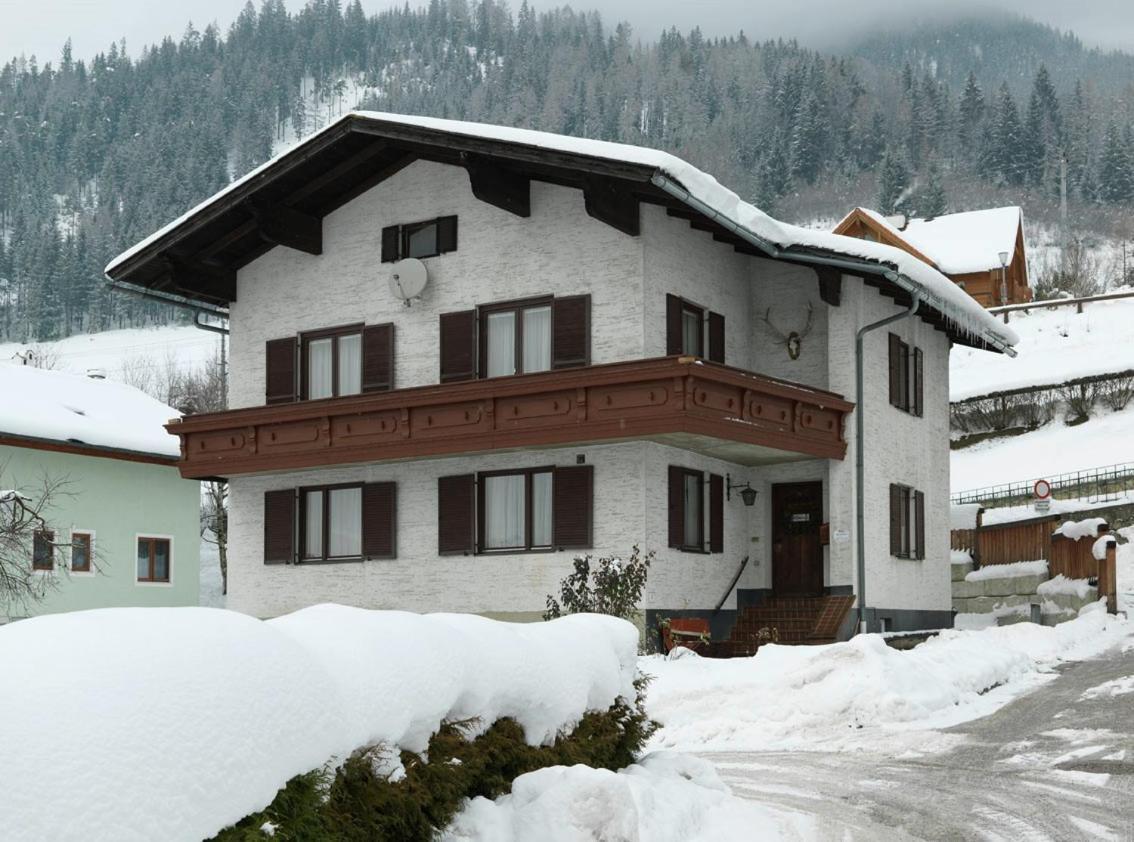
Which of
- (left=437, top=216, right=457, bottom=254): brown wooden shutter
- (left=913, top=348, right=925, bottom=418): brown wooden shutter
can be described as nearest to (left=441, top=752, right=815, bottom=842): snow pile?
(left=437, top=216, right=457, bottom=254): brown wooden shutter

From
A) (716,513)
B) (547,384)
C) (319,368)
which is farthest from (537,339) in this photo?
(319,368)

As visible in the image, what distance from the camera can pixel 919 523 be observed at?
92.5 feet

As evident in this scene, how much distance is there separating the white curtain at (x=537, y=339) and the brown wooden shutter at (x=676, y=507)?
2.79 meters

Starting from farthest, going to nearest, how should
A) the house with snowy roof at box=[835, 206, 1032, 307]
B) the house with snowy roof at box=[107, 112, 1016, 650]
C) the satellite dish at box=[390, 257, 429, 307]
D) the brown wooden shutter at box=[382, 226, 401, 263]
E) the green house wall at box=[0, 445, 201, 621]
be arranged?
the house with snowy roof at box=[835, 206, 1032, 307], the green house wall at box=[0, 445, 201, 621], the brown wooden shutter at box=[382, 226, 401, 263], the satellite dish at box=[390, 257, 429, 307], the house with snowy roof at box=[107, 112, 1016, 650]

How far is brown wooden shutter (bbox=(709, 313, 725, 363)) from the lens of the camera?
2525cm

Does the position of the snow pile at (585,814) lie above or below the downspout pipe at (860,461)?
below

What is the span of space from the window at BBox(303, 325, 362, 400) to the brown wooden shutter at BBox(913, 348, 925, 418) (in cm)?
1053

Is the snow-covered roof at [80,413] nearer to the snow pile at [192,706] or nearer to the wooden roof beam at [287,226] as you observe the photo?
the wooden roof beam at [287,226]

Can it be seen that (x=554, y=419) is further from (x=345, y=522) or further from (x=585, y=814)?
(x=585, y=814)

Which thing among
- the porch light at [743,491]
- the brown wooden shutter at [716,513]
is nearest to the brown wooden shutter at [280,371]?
the brown wooden shutter at [716,513]

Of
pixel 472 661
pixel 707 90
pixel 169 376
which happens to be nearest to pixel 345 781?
pixel 472 661

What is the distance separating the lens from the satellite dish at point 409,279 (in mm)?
25891

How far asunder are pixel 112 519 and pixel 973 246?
48.6m

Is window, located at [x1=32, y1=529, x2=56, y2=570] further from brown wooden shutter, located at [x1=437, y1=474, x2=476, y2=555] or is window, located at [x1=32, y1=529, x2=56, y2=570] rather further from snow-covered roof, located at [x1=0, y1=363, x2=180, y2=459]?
brown wooden shutter, located at [x1=437, y1=474, x2=476, y2=555]
